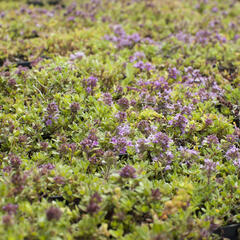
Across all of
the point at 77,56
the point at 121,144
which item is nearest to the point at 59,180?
the point at 121,144

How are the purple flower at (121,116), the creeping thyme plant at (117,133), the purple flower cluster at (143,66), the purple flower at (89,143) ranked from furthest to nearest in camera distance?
the purple flower cluster at (143,66)
the purple flower at (121,116)
the purple flower at (89,143)
the creeping thyme plant at (117,133)

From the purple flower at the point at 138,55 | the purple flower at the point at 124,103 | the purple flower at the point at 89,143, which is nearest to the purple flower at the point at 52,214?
the purple flower at the point at 89,143

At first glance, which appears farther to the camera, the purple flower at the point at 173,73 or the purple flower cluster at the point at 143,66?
the purple flower cluster at the point at 143,66

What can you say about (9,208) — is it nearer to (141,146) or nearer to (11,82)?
(141,146)

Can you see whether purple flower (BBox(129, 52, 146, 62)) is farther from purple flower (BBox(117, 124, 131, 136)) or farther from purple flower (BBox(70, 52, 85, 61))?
purple flower (BBox(117, 124, 131, 136))

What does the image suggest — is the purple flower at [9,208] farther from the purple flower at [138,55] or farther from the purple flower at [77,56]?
the purple flower at [138,55]

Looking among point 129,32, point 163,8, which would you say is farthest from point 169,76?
point 163,8
